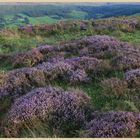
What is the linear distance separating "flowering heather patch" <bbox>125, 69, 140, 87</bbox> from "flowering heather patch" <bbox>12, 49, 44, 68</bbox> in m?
3.79

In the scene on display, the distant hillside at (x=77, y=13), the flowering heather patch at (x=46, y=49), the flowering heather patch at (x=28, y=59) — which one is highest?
the flowering heather patch at (x=28, y=59)

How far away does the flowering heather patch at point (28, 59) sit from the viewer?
12.4 meters

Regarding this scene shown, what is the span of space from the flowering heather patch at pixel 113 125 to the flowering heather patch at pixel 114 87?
1.22m

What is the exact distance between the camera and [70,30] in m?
22.0

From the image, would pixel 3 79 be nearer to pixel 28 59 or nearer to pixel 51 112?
pixel 51 112

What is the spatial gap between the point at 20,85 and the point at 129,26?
11.0 metres

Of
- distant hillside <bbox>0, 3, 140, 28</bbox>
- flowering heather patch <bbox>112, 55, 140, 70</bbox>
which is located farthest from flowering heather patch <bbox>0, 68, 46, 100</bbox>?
distant hillside <bbox>0, 3, 140, 28</bbox>

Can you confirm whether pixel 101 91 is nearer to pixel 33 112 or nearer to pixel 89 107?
pixel 89 107

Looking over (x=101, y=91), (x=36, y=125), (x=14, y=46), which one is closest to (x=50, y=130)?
(x=36, y=125)

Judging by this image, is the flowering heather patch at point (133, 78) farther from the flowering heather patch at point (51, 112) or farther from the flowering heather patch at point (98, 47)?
the flowering heather patch at point (98, 47)

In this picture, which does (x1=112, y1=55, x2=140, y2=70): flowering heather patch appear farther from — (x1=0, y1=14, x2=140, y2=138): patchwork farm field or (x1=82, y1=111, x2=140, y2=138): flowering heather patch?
(x1=82, y1=111, x2=140, y2=138): flowering heather patch

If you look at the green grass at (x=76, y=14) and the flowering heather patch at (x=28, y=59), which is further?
the green grass at (x=76, y=14)

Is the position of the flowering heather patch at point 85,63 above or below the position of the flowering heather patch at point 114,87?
below

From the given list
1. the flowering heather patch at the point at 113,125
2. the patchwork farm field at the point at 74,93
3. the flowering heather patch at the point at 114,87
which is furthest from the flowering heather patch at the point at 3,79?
the flowering heather patch at the point at 113,125
